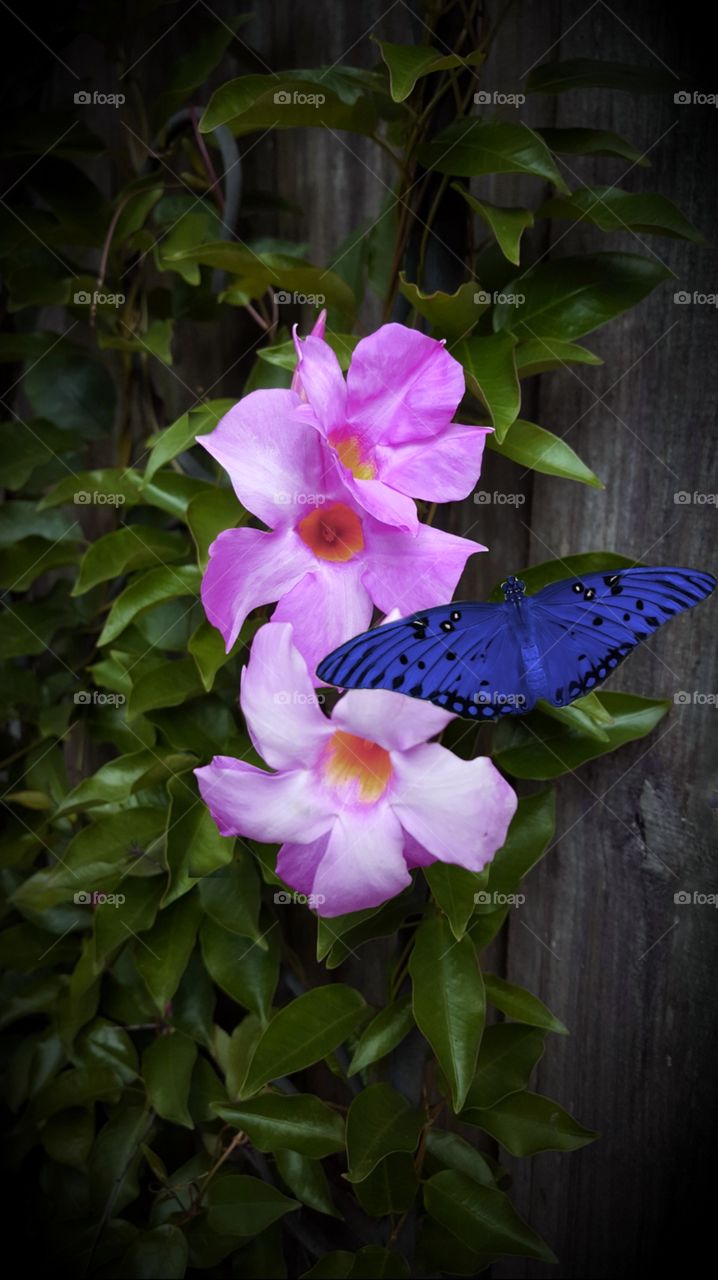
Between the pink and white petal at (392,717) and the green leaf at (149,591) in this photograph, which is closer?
the pink and white petal at (392,717)

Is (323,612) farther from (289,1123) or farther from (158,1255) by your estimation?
(158,1255)

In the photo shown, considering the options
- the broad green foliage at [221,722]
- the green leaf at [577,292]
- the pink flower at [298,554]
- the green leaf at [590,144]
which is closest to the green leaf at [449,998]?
the broad green foliage at [221,722]

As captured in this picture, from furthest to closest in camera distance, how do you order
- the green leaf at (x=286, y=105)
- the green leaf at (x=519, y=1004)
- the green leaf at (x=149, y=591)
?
the green leaf at (x=149, y=591) < the green leaf at (x=519, y=1004) < the green leaf at (x=286, y=105)

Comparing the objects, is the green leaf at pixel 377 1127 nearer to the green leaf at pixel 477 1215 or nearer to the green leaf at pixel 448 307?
the green leaf at pixel 477 1215

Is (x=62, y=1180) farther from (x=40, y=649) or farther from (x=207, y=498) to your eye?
(x=207, y=498)

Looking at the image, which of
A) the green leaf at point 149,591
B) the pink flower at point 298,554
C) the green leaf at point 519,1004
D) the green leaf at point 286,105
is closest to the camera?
→ the pink flower at point 298,554

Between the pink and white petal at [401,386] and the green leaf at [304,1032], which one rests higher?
the pink and white petal at [401,386]

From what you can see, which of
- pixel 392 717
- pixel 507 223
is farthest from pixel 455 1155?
pixel 507 223
